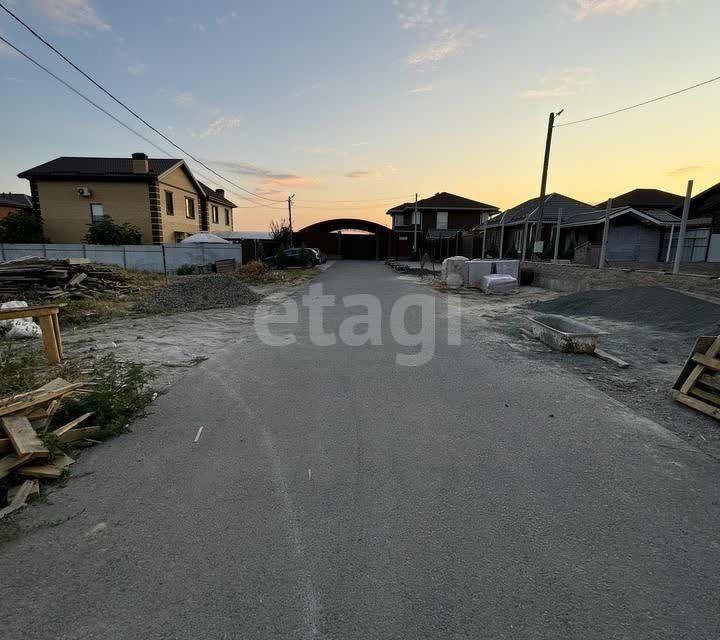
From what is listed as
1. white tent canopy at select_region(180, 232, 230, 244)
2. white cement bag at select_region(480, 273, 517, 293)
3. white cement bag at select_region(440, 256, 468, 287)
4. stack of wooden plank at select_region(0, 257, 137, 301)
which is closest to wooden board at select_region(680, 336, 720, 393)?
white cement bag at select_region(480, 273, 517, 293)

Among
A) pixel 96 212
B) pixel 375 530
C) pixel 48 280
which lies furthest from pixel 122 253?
pixel 375 530

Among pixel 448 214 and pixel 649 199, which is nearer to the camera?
pixel 649 199

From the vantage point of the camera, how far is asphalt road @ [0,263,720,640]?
6.64 feet

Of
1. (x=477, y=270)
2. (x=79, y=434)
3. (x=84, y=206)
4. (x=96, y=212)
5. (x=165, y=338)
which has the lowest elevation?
(x=165, y=338)

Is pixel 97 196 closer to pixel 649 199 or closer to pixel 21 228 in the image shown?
pixel 21 228

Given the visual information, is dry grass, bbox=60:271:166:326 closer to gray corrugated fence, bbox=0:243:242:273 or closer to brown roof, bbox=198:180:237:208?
gray corrugated fence, bbox=0:243:242:273

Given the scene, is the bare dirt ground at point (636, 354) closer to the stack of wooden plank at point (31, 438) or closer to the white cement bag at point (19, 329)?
the stack of wooden plank at point (31, 438)

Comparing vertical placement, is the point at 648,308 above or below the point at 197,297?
above

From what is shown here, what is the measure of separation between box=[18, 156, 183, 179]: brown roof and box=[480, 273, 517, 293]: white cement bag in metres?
A: 23.8

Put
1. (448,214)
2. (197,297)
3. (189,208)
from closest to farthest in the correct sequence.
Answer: (197,297) → (189,208) → (448,214)

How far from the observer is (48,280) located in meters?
12.6

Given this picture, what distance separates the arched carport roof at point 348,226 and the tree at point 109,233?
21.9 metres

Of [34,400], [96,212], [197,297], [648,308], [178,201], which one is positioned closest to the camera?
[34,400]

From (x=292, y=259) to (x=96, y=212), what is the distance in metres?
13.7
